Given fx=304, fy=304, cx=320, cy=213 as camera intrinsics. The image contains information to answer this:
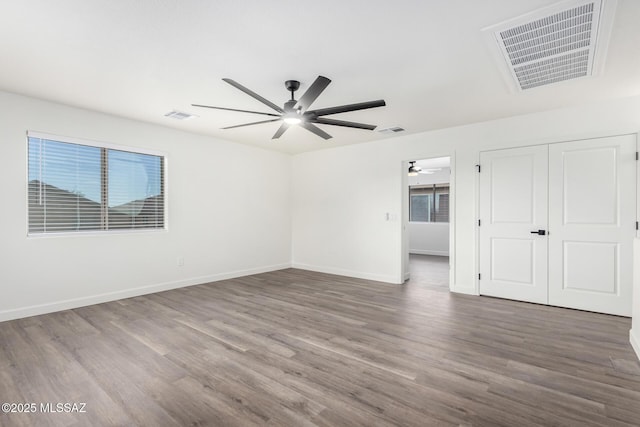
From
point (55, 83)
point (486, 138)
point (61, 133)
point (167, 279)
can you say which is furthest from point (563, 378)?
point (61, 133)

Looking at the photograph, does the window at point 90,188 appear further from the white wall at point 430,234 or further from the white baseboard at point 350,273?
the white wall at point 430,234

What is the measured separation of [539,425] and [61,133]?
5531mm

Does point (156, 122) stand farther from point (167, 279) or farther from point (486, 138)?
A: point (486, 138)

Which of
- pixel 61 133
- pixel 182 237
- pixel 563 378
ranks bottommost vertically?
pixel 563 378

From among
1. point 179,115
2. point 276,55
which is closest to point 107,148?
point 179,115

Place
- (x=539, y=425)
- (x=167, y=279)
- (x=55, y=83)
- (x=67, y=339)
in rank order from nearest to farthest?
(x=539, y=425) < (x=67, y=339) < (x=55, y=83) < (x=167, y=279)

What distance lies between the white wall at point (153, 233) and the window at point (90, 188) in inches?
5.5

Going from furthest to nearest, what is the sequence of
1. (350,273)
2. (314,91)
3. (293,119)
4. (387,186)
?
(350,273), (387,186), (293,119), (314,91)

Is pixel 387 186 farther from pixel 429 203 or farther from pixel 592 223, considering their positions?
pixel 429 203

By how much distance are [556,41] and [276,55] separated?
224 cm

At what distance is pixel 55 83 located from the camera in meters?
3.24

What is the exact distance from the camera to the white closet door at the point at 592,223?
360 cm

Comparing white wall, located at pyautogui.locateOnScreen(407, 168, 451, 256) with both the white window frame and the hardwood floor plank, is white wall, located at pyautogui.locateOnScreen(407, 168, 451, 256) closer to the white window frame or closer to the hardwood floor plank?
the hardwood floor plank

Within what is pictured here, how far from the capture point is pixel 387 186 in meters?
5.56
